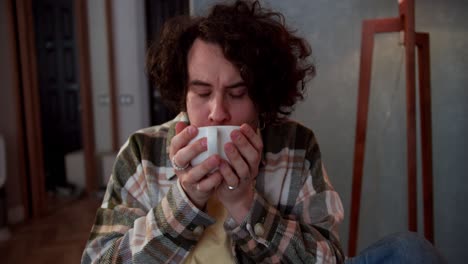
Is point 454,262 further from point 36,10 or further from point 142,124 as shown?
point 36,10

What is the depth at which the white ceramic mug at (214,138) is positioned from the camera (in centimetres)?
61

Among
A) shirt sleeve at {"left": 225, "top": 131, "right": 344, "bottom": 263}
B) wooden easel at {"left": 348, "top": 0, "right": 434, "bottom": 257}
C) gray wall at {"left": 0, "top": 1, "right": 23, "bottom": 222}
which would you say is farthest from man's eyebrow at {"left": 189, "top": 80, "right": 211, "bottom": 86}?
gray wall at {"left": 0, "top": 1, "right": 23, "bottom": 222}

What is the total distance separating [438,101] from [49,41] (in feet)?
13.2

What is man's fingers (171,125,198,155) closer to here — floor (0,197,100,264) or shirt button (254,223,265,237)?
shirt button (254,223,265,237)

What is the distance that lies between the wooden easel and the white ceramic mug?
2.62ft

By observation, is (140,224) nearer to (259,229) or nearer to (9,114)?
(259,229)

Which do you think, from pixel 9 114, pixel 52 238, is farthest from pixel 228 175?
pixel 9 114

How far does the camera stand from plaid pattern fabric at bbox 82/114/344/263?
2.36ft

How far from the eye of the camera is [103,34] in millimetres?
4121

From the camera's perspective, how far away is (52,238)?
2.85m

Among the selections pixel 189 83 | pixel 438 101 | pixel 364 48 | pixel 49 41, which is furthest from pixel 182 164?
pixel 49 41

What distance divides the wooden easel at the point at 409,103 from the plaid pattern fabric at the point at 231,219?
441mm

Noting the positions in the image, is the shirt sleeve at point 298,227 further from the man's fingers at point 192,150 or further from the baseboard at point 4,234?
the baseboard at point 4,234

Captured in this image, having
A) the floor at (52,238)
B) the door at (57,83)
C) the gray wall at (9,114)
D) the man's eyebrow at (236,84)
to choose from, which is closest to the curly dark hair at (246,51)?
the man's eyebrow at (236,84)
